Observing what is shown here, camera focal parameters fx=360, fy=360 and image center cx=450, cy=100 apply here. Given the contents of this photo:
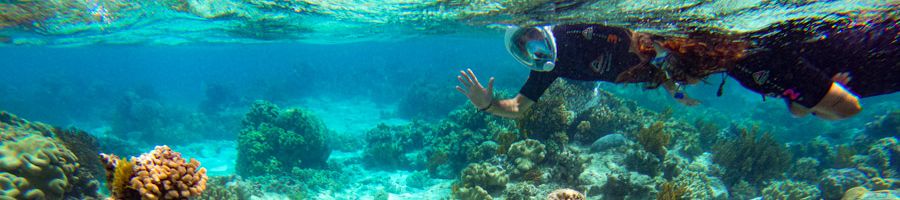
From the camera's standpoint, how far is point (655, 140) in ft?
26.6

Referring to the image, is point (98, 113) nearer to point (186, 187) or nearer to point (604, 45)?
point (186, 187)

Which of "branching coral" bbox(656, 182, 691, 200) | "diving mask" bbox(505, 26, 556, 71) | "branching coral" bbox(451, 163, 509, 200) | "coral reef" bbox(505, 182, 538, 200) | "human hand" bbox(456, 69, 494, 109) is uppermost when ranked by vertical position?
"diving mask" bbox(505, 26, 556, 71)

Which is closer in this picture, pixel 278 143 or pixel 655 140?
pixel 655 140

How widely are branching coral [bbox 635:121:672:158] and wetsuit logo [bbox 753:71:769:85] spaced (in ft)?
15.8

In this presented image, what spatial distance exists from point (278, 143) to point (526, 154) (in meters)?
8.55

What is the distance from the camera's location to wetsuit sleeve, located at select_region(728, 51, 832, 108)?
10.8 ft

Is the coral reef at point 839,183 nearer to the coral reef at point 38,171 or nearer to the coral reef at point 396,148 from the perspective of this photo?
the coral reef at point 396,148

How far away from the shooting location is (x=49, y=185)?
14.0ft

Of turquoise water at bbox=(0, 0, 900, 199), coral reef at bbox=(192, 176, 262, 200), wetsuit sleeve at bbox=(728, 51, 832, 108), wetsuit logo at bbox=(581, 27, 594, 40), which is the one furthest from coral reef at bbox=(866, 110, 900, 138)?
coral reef at bbox=(192, 176, 262, 200)

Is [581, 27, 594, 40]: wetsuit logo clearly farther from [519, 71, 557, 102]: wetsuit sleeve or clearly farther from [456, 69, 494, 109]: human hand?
[456, 69, 494, 109]: human hand

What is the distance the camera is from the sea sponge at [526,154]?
698 centimetres

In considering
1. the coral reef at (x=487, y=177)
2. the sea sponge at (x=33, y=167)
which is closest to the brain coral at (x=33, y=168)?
the sea sponge at (x=33, y=167)

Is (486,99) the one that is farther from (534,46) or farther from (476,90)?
(534,46)

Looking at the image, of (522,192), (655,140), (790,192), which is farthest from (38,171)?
(790,192)
